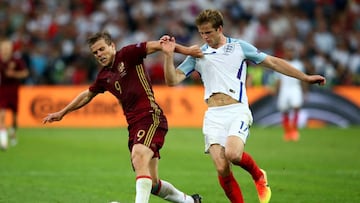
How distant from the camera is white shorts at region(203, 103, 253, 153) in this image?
9.73 meters

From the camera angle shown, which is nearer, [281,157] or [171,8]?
[281,157]

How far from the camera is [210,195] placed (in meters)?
11.9

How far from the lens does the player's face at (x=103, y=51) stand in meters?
9.59

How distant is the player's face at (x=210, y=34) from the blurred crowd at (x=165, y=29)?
54.3 feet

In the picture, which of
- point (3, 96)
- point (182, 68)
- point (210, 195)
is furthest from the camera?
point (3, 96)

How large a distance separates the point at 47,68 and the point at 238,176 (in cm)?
1400

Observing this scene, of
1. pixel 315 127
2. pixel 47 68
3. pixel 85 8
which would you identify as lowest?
pixel 315 127

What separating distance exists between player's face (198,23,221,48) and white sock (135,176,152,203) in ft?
6.33

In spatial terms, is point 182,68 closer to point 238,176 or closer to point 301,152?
point 238,176

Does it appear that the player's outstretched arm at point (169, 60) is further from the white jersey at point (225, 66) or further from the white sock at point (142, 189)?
the white sock at point (142, 189)

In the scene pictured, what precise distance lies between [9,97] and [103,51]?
10960 millimetres

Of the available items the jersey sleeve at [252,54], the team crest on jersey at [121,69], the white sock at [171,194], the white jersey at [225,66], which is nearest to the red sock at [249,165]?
the white jersey at [225,66]

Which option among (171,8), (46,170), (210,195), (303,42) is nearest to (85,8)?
(171,8)

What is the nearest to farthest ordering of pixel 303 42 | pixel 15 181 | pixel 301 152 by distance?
1. pixel 15 181
2. pixel 301 152
3. pixel 303 42
